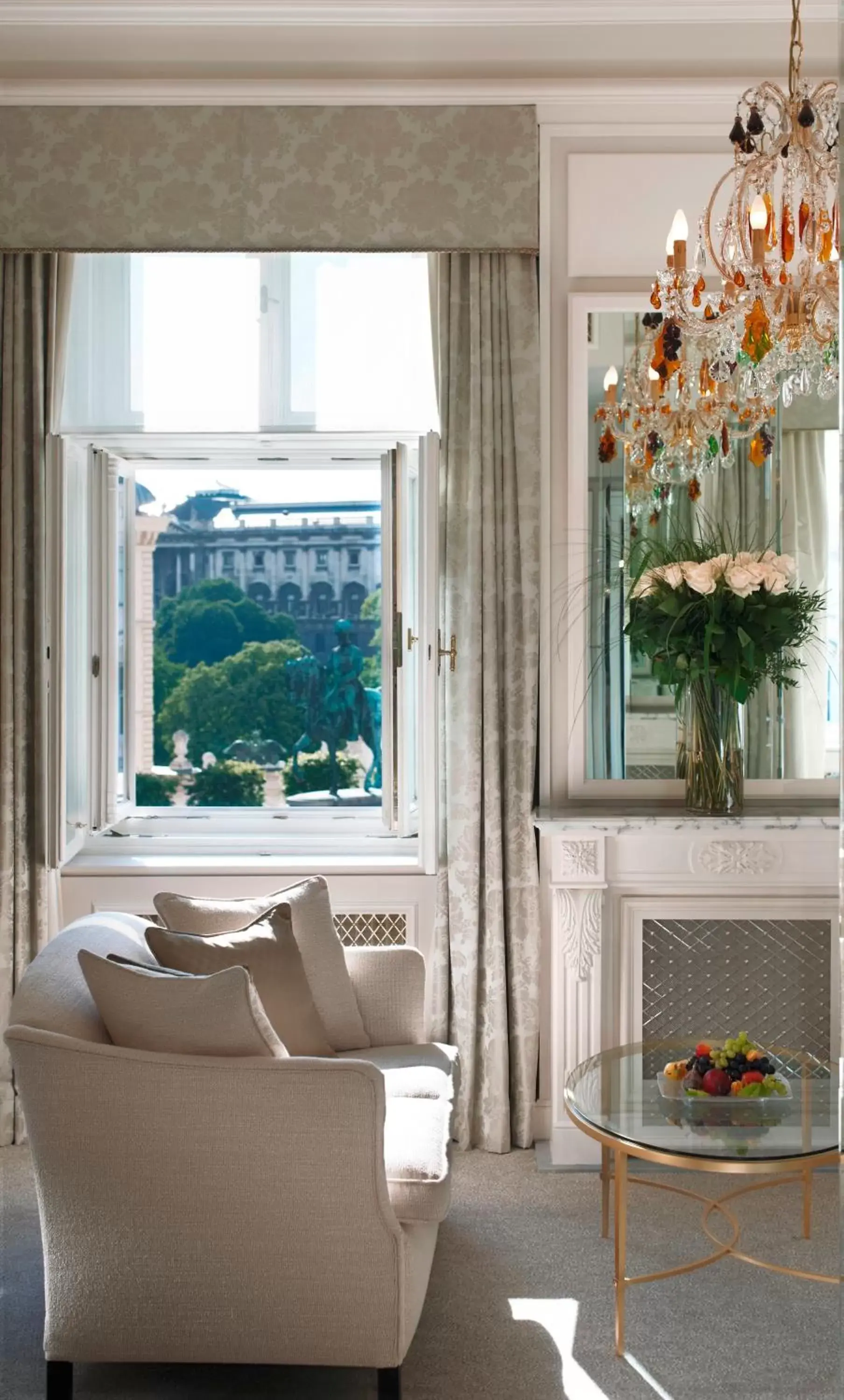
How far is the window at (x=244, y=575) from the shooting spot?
3750mm

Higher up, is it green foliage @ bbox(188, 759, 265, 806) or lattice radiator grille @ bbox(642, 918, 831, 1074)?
green foliage @ bbox(188, 759, 265, 806)

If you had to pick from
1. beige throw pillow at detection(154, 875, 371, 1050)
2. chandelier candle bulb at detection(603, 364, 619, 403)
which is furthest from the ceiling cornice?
beige throw pillow at detection(154, 875, 371, 1050)

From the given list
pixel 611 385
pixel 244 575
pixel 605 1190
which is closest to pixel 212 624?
pixel 244 575

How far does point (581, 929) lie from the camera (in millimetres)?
3420

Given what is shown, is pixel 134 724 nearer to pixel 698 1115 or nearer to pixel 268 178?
pixel 268 178

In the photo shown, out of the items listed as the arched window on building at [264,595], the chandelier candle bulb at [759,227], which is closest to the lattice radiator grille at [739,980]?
the arched window on building at [264,595]

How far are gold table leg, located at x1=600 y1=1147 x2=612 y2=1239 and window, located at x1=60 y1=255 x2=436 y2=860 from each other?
1.21 metres

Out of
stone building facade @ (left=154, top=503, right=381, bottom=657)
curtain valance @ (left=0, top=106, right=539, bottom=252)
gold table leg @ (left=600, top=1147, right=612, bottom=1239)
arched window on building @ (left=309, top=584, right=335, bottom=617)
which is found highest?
curtain valance @ (left=0, top=106, right=539, bottom=252)

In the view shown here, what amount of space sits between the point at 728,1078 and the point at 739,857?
0.94m

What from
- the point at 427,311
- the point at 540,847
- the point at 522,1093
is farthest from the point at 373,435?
the point at 522,1093

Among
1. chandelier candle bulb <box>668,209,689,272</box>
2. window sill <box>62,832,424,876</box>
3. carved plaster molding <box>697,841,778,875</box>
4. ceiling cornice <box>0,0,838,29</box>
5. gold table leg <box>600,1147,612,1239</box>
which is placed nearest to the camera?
chandelier candle bulb <box>668,209,689,272</box>

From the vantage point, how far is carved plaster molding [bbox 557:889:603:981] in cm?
342

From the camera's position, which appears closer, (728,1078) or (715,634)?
(728,1078)

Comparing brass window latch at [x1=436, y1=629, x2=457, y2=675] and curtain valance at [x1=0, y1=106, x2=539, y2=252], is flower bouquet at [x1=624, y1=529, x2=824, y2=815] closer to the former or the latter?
brass window latch at [x1=436, y1=629, x2=457, y2=675]
